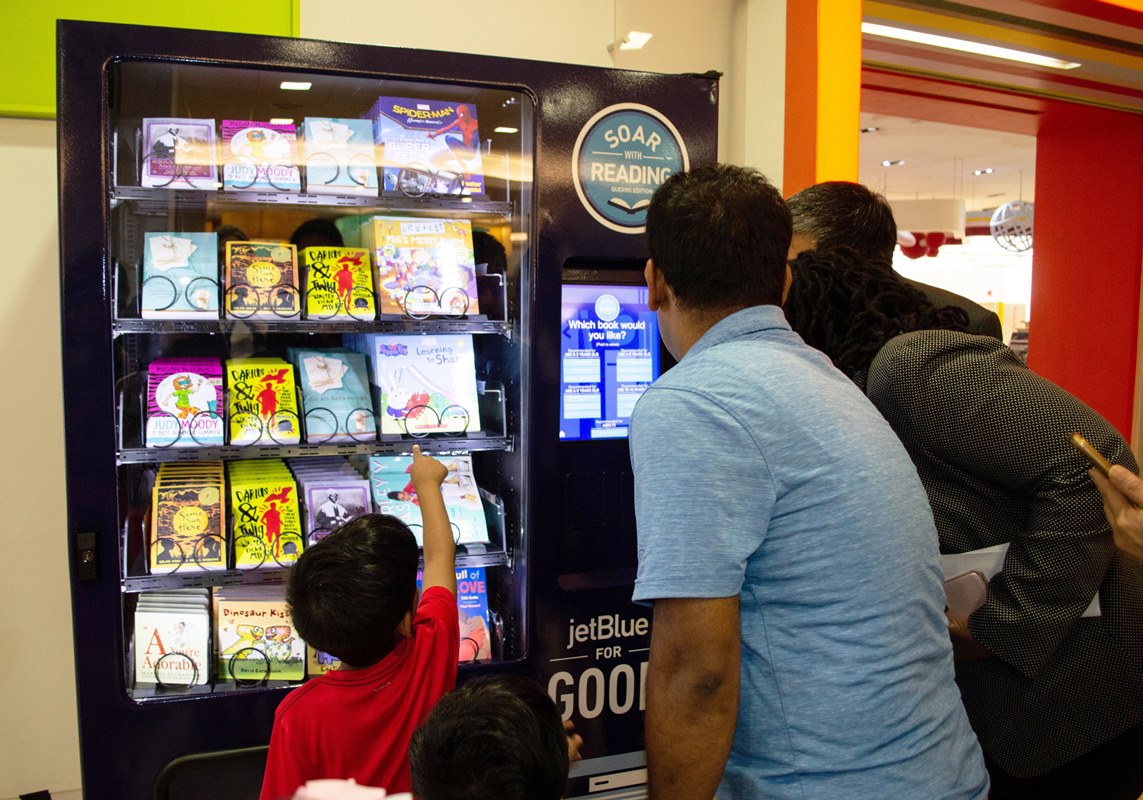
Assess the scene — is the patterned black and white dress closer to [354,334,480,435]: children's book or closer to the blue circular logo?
the blue circular logo

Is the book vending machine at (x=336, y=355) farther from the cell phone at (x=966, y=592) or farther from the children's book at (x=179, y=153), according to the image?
the cell phone at (x=966, y=592)

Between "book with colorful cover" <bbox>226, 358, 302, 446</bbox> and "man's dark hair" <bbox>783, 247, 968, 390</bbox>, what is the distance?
126cm

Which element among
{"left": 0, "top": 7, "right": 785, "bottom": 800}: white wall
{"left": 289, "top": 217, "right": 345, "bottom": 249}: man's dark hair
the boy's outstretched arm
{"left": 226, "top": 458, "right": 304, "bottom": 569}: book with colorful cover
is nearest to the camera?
the boy's outstretched arm

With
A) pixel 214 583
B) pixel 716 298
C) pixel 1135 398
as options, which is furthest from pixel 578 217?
pixel 1135 398

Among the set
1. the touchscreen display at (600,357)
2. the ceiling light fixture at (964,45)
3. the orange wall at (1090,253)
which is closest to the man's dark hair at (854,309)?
the touchscreen display at (600,357)

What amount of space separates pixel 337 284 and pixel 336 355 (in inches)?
8.5

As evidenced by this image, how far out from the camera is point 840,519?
117 centimetres

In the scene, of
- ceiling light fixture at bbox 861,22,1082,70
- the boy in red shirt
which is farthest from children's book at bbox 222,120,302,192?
ceiling light fixture at bbox 861,22,1082,70

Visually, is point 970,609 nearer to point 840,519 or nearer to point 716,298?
point 840,519

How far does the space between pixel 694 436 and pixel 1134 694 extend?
0.98 meters

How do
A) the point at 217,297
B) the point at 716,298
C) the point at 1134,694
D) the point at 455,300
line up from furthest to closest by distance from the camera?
1. the point at 455,300
2. the point at 217,297
3. the point at 1134,694
4. the point at 716,298

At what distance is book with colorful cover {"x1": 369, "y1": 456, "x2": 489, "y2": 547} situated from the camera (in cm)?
237

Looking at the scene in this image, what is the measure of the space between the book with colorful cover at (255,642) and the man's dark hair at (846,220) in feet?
4.85

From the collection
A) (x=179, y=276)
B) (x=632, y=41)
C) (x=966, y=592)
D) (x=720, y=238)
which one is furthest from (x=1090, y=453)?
(x=632, y=41)
